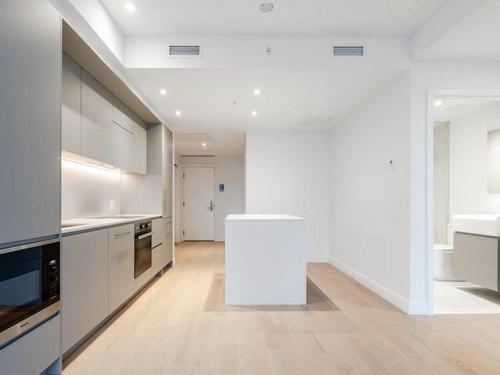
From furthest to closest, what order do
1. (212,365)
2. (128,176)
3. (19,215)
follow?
(128,176), (212,365), (19,215)

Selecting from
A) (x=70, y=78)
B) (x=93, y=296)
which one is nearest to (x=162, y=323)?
(x=93, y=296)

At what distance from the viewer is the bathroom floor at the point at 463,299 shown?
3043mm

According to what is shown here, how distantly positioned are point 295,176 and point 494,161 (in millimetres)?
2802

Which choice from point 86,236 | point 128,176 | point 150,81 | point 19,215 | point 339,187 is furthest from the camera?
point 339,187

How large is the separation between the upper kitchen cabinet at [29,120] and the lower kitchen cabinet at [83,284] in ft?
1.05

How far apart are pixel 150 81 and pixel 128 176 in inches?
67.0

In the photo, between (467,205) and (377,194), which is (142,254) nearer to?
(377,194)

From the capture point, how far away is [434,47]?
2727mm

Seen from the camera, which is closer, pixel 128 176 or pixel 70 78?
pixel 70 78

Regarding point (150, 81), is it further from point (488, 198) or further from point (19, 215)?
point (488, 198)

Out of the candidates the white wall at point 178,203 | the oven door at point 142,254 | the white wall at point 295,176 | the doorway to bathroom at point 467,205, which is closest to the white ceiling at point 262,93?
the white wall at point 295,176

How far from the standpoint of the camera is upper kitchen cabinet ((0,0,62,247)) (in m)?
1.43

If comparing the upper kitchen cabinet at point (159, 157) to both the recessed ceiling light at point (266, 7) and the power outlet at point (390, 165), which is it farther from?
the power outlet at point (390, 165)

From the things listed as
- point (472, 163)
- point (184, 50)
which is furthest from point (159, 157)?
point (472, 163)
